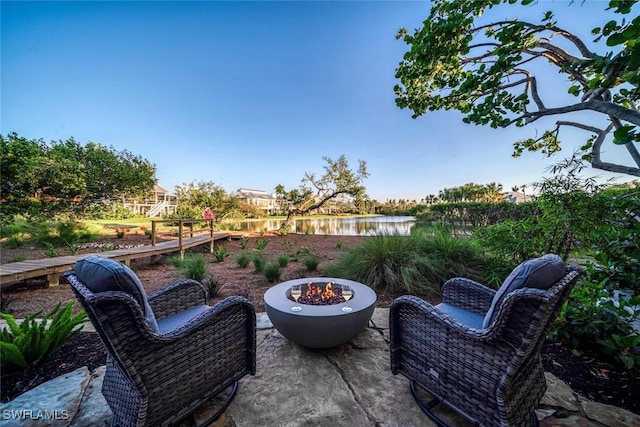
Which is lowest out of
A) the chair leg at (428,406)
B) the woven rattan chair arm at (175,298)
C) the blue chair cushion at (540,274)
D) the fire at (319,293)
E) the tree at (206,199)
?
the chair leg at (428,406)

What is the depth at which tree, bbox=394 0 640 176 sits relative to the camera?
2.33 meters

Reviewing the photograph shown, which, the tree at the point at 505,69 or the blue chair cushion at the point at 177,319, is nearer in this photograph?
the blue chair cushion at the point at 177,319

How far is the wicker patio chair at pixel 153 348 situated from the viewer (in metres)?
0.97

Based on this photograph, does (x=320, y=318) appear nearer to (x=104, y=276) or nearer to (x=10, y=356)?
(x=104, y=276)

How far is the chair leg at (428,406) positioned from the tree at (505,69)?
250 cm

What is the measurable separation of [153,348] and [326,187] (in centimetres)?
1141

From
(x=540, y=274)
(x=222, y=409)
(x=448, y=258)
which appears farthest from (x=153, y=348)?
(x=448, y=258)

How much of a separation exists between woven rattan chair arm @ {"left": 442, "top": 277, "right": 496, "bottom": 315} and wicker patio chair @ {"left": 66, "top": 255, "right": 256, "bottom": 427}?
1575mm

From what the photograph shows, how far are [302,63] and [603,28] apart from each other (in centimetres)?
720

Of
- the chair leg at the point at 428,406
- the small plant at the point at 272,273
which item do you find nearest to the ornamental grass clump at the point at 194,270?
the small plant at the point at 272,273

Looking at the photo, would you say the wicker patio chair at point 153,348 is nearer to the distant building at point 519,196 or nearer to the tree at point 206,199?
the distant building at point 519,196

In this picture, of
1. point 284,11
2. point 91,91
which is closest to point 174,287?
point 284,11

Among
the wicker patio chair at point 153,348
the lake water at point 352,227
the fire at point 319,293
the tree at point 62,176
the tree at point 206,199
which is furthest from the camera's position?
the tree at point 206,199

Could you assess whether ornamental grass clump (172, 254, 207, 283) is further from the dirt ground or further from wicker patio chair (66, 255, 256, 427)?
wicker patio chair (66, 255, 256, 427)
